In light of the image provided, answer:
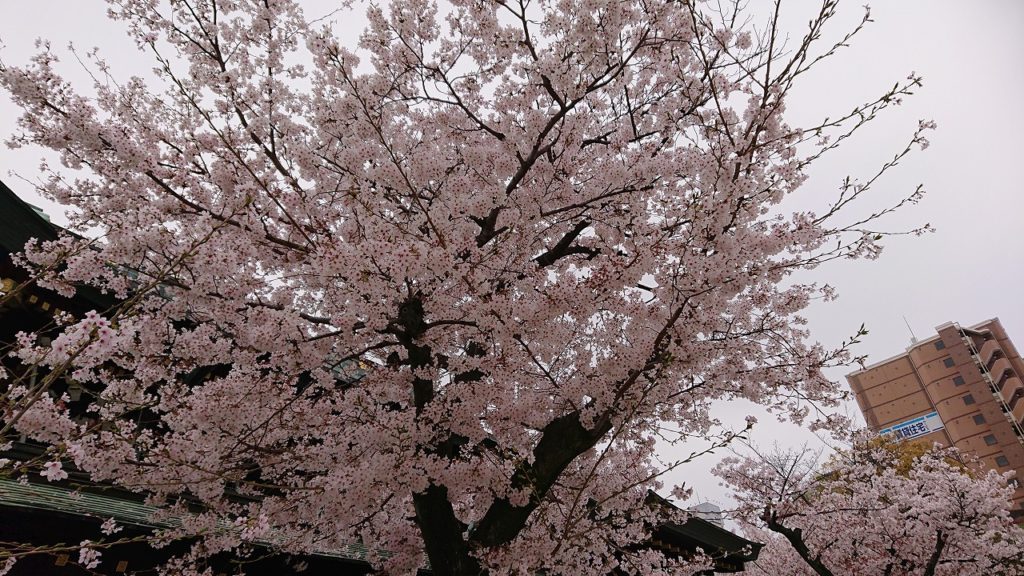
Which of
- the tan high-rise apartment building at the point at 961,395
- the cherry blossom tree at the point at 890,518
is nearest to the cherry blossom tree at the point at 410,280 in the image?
the cherry blossom tree at the point at 890,518

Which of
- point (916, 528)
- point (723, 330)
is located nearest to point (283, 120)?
point (723, 330)

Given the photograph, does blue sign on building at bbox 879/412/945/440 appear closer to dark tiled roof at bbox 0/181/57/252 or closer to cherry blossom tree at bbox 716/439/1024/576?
cherry blossom tree at bbox 716/439/1024/576

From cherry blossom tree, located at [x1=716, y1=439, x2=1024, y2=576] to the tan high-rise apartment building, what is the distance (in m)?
36.5

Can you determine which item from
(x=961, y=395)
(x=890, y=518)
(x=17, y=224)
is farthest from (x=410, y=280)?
(x=961, y=395)

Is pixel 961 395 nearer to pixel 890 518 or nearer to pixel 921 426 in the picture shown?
pixel 921 426

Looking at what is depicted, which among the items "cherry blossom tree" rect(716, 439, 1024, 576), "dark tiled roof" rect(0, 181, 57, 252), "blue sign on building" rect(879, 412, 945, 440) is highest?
"dark tiled roof" rect(0, 181, 57, 252)

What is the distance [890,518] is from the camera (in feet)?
41.8

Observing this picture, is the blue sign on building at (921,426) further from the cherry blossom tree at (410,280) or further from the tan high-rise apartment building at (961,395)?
the cherry blossom tree at (410,280)

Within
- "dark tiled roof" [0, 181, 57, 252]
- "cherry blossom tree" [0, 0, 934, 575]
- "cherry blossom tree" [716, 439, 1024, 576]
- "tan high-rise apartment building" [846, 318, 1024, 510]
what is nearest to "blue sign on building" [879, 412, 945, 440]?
"tan high-rise apartment building" [846, 318, 1024, 510]

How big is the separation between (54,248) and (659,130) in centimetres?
798

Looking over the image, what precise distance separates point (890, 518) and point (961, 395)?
4798cm

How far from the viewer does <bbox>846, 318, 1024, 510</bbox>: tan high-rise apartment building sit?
4338 cm

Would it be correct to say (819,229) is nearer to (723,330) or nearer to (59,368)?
(723,330)

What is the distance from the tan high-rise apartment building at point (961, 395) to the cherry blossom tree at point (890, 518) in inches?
1435
